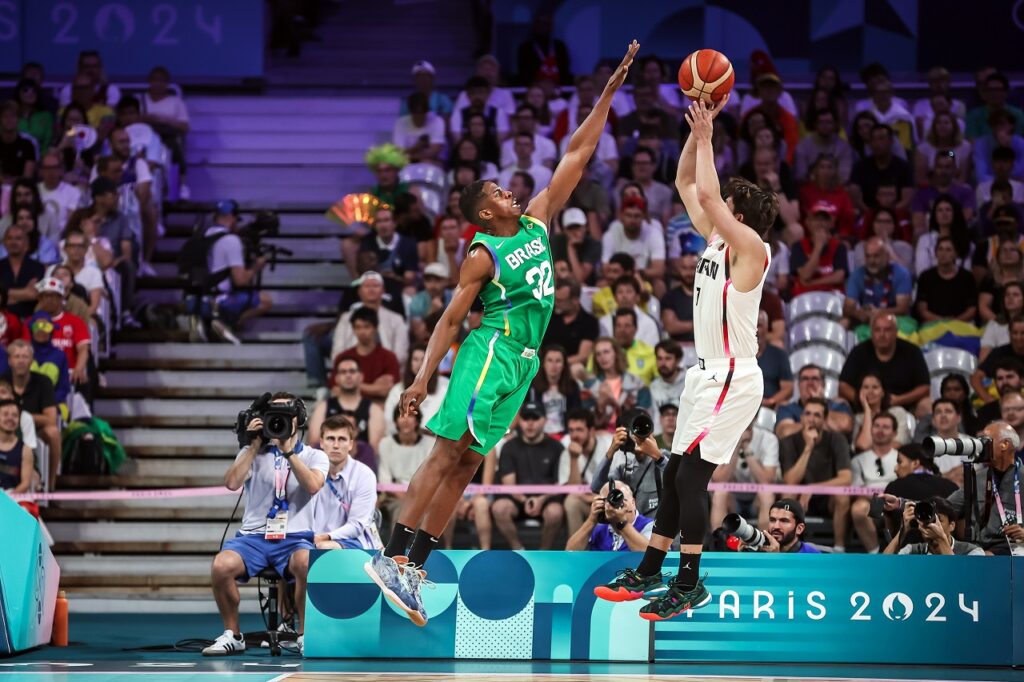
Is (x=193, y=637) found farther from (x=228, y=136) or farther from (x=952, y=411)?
(x=228, y=136)

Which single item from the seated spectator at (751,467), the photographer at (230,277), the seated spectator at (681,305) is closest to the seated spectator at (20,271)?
the photographer at (230,277)

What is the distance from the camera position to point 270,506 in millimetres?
10930

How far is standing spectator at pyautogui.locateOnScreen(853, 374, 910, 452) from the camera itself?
41.0 ft

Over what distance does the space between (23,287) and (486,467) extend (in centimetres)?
530

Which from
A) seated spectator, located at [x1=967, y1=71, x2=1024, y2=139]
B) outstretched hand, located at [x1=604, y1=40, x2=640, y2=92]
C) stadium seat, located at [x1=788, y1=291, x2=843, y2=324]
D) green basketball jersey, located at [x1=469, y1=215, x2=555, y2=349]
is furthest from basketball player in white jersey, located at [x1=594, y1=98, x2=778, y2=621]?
seated spectator, located at [x1=967, y1=71, x2=1024, y2=139]

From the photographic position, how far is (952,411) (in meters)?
12.0

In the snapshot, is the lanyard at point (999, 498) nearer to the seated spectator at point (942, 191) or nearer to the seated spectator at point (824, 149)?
the seated spectator at point (942, 191)

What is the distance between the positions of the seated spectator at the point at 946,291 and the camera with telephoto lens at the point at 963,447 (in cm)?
442

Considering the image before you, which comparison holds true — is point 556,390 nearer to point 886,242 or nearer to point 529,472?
point 529,472

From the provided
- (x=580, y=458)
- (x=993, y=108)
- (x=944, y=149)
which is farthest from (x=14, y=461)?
(x=993, y=108)

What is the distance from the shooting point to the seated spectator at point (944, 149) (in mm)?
16016

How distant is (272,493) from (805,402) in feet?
14.9

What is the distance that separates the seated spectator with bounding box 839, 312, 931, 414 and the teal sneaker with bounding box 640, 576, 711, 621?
578 centimetres

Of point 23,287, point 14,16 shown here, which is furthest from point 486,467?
point 14,16
